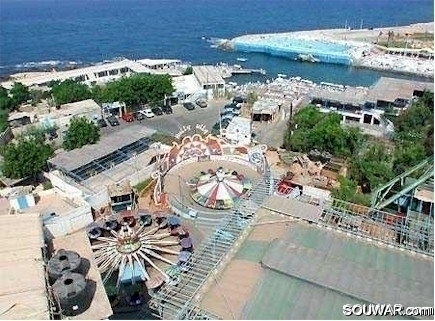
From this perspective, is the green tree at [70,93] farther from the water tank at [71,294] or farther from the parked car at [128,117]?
the water tank at [71,294]

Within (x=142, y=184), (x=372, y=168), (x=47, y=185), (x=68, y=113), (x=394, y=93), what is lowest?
(x=47, y=185)

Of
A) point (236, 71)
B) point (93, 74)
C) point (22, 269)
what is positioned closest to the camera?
point (22, 269)

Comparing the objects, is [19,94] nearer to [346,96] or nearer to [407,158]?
[346,96]

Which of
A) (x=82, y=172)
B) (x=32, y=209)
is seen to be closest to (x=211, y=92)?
(x=82, y=172)

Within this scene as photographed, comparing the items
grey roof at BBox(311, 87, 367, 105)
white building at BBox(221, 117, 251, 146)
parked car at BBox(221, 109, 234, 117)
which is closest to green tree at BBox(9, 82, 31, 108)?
parked car at BBox(221, 109, 234, 117)

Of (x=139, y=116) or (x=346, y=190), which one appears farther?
(x=139, y=116)

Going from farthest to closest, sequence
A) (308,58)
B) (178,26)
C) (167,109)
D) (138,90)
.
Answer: (178,26), (308,58), (167,109), (138,90)

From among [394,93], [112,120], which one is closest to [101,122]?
[112,120]
